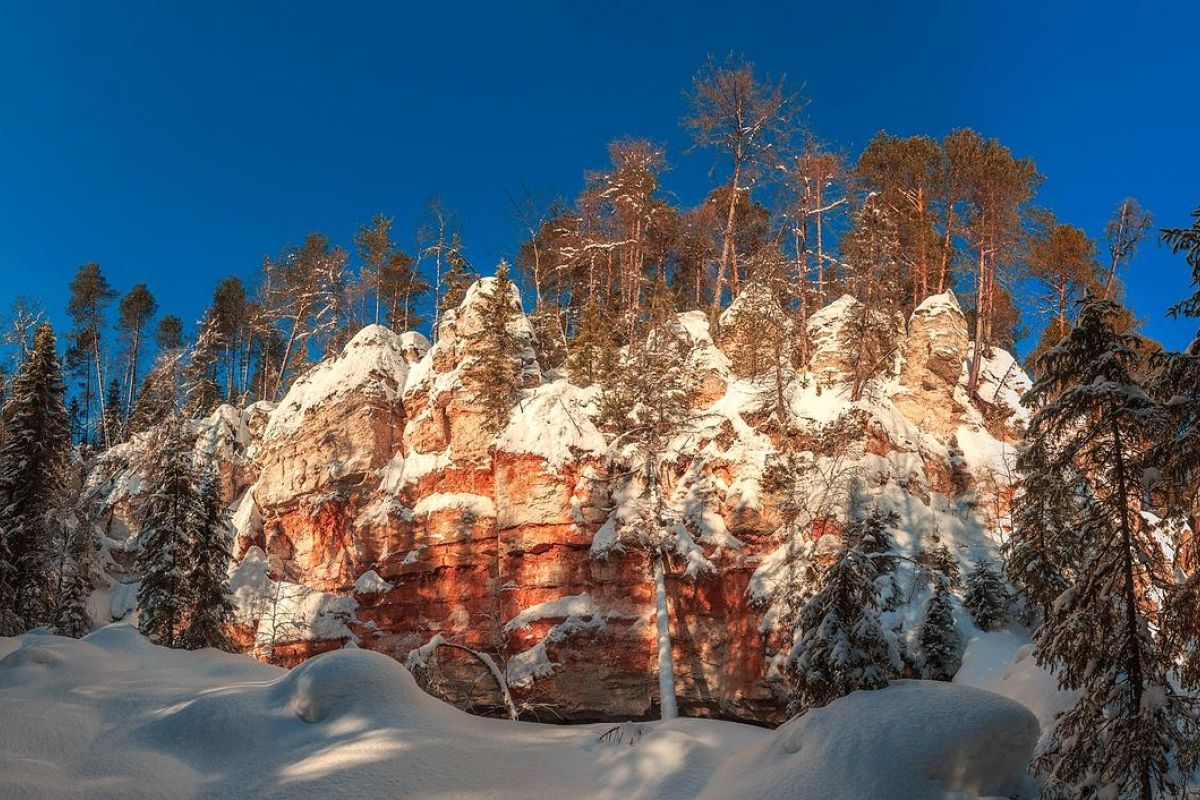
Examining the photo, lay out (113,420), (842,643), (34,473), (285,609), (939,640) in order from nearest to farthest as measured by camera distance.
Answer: (842,643)
(939,640)
(34,473)
(285,609)
(113,420)

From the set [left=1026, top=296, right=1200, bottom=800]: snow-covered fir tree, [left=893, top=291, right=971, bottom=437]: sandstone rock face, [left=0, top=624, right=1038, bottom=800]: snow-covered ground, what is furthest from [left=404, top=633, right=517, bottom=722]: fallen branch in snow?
[left=893, top=291, right=971, bottom=437]: sandstone rock face

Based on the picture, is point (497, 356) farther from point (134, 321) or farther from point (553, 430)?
point (134, 321)

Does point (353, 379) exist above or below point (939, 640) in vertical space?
above

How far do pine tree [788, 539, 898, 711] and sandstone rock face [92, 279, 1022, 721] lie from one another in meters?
10.1

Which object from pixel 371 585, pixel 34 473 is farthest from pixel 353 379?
pixel 34 473

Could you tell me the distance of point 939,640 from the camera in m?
18.4

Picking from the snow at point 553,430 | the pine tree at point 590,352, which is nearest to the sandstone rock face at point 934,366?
the pine tree at point 590,352

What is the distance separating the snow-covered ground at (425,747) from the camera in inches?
233

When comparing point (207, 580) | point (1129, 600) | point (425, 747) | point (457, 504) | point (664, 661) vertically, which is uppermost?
point (457, 504)

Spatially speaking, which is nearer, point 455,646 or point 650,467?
point 455,646

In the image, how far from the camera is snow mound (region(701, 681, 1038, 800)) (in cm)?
575

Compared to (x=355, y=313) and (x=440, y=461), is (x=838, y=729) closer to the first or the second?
(x=440, y=461)

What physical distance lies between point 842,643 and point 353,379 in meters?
25.6

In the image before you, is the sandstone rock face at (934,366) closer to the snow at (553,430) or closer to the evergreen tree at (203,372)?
the snow at (553,430)
